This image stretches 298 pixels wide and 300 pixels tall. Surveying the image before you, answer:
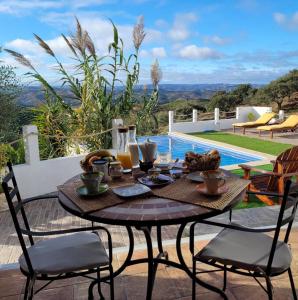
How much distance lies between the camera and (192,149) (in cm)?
1092

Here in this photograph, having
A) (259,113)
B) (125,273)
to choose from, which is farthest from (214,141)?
(125,273)

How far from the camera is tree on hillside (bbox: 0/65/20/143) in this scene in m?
4.59

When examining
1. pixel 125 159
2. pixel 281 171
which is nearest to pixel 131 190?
pixel 125 159

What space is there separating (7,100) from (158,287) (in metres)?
3.67

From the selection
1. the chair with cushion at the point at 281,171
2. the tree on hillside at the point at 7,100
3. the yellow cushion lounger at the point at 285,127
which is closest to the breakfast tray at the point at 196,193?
the chair with cushion at the point at 281,171

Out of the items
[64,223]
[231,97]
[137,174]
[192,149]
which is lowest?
[192,149]

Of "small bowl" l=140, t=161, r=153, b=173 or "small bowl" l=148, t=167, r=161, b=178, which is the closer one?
"small bowl" l=148, t=167, r=161, b=178

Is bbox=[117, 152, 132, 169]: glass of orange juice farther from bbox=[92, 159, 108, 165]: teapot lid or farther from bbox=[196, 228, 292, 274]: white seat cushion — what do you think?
bbox=[196, 228, 292, 274]: white seat cushion

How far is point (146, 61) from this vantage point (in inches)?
230

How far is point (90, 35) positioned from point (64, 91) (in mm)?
996

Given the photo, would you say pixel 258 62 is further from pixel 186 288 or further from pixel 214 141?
pixel 186 288

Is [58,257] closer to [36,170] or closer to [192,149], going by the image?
[36,170]

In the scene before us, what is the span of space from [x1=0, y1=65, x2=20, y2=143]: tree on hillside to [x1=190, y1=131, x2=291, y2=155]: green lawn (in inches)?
262

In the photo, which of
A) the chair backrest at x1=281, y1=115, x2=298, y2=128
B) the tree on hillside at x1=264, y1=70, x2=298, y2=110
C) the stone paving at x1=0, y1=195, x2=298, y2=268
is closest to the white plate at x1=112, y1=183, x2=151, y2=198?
the stone paving at x1=0, y1=195, x2=298, y2=268
